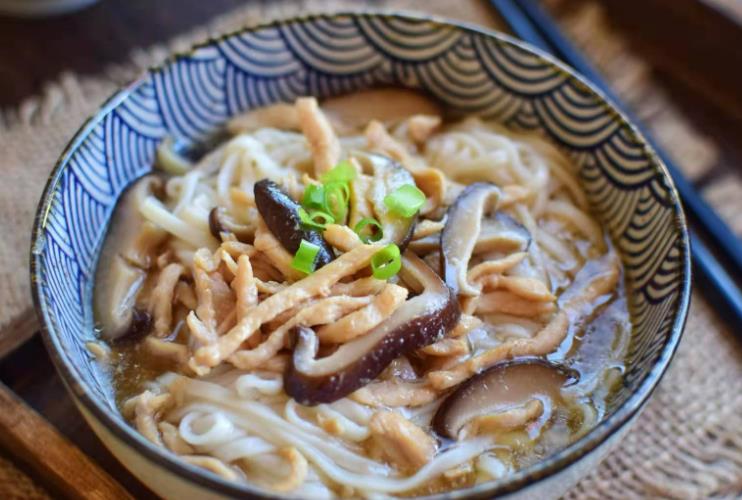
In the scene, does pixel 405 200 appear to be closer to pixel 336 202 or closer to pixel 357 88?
pixel 336 202

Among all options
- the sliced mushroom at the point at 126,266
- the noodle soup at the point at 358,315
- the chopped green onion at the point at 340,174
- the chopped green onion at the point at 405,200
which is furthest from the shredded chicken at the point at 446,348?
the sliced mushroom at the point at 126,266

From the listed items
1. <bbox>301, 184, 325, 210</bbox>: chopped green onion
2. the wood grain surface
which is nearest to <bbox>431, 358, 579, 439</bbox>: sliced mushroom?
<bbox>301, 184, 325, 210</bbox>: chopped green onion

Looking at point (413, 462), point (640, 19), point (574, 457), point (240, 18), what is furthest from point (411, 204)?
point (640, 19)

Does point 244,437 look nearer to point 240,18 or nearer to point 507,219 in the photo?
point 507,219

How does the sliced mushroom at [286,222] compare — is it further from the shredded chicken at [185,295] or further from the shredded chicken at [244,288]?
the shredded chicken at [185,295]

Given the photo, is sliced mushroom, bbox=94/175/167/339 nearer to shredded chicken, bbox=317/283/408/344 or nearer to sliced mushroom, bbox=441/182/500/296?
shredded chicken, bbox=317/283/408/344

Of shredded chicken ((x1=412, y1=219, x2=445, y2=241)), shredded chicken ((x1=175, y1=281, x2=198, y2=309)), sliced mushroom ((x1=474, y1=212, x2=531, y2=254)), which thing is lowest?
shredded chicken ((x1=175, y1=281, x2=198, y2=309))
